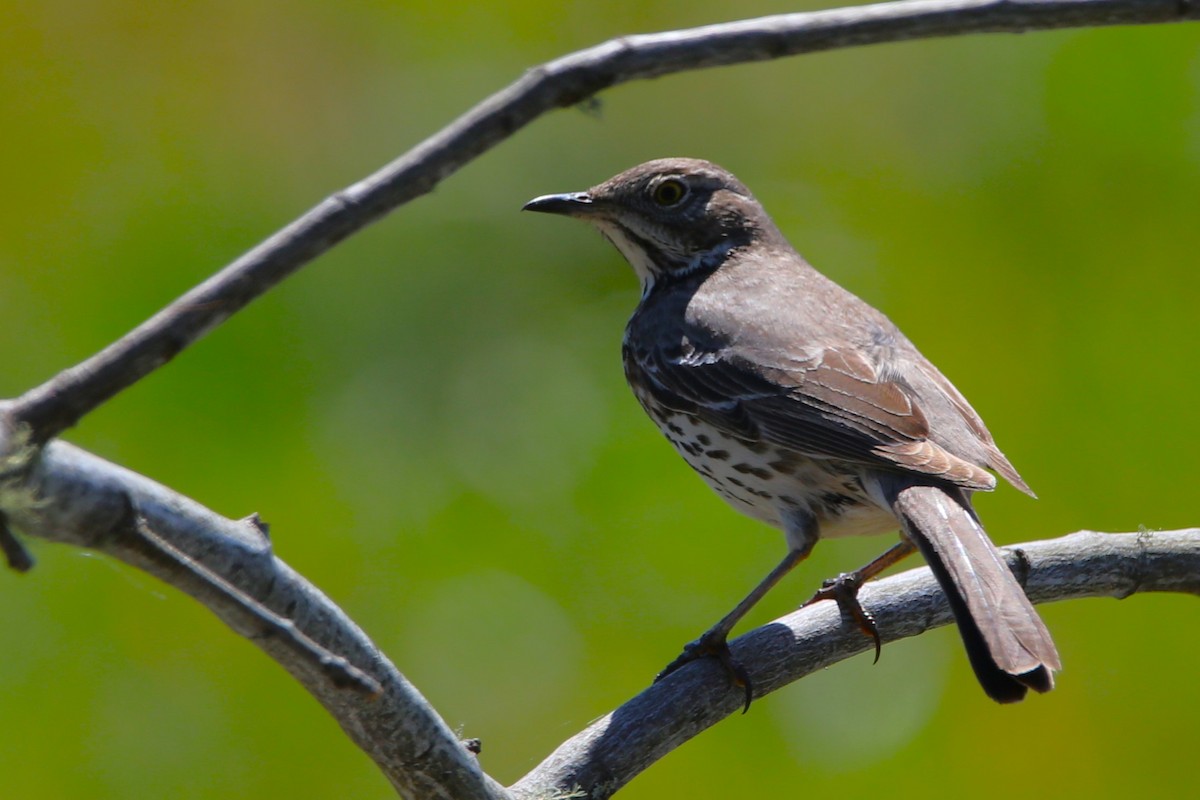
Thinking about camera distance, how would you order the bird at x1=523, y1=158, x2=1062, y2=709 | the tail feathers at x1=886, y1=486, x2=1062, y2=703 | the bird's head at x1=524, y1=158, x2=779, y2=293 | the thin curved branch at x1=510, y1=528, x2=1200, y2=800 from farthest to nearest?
1. the bird's head at x1=524, y1=158, x2=779, y2=293
2. the thin curved branch at x1=510, y1=528, x2=1200, y2=800
3. the bird at x1=523, y1=158, x2=1062, y2=709
4. the tail feathers at x1=886, y1=486, x2=1062, y2=703

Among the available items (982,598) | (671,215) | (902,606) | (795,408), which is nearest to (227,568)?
(982,598)

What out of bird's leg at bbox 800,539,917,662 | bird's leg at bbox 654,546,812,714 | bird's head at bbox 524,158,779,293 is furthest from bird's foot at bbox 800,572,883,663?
bird's head at bbox 524,158,779,293

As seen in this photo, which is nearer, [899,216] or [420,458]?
[420,458]

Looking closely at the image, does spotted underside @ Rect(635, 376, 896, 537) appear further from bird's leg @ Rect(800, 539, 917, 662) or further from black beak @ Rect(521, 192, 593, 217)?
black beak @ Rect(521, 192, 593, 217)

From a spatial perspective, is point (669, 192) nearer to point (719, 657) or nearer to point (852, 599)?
point (852, 599)

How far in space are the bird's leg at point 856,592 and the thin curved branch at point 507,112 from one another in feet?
5.63

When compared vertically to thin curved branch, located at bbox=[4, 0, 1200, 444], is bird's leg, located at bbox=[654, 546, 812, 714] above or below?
below

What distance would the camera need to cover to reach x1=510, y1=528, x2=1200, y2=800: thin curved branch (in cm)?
295

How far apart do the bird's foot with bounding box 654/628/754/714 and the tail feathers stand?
0.50 metres

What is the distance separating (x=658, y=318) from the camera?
374 cm

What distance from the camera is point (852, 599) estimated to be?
10.4ft

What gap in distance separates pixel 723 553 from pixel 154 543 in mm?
3903

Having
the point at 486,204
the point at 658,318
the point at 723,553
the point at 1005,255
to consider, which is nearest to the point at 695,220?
the point at 658,318

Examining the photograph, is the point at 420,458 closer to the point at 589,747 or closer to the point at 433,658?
the point at 433,658
